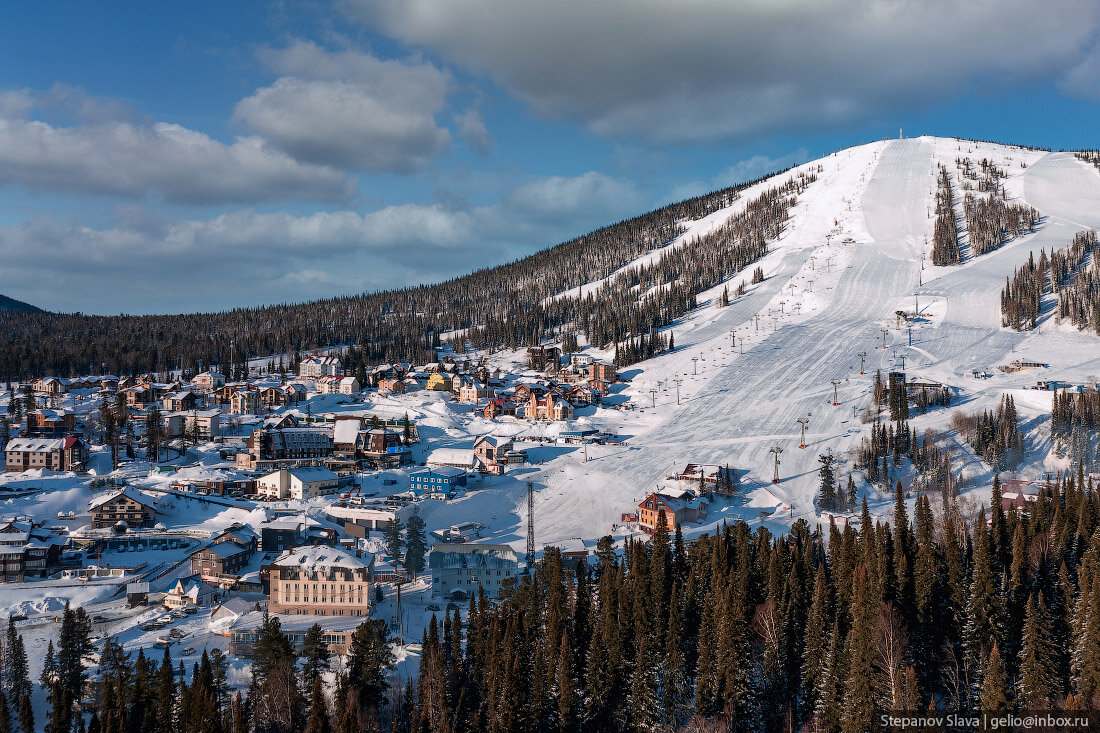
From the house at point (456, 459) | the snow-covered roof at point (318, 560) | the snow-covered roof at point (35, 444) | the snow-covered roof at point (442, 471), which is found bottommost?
the snow-covered roof at point (318, 560)

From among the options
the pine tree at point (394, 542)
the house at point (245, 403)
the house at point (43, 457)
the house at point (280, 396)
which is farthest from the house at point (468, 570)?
the house at point (280, 396)

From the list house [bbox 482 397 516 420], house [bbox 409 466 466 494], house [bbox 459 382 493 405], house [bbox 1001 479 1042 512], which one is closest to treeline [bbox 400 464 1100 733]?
house [bbox 1001 479 1042 512]

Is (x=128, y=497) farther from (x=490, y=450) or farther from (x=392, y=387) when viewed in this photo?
(x=392, y=387)

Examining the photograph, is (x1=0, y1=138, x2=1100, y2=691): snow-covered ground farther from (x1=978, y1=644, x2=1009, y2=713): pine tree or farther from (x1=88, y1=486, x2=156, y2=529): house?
(x1=978, y1=644, x2=1009, y2=713): pine tree

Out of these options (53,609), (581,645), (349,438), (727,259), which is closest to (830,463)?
(581,645)

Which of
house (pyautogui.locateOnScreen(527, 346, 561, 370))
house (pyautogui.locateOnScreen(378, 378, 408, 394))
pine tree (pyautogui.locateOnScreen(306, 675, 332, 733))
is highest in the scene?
house (pyautogui.locateOnScreen(527, 346, 561, 370))

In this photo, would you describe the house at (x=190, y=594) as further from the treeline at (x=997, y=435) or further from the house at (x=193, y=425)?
the treeline at (x=997, y=435)
